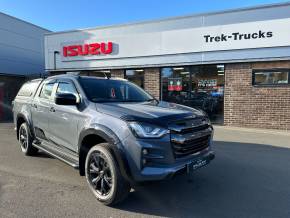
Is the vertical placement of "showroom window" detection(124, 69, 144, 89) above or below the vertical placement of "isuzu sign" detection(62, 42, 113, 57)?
below

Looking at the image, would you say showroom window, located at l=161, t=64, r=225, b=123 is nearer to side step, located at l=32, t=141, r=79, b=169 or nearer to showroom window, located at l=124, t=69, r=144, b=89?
showroom window, located at l=124, t=69, r=144, b=89

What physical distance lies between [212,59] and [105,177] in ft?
28.4

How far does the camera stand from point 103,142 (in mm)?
3871

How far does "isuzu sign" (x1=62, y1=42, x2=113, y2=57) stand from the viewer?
1289cm

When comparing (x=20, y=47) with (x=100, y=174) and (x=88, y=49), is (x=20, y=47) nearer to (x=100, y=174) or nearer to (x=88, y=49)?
(x=88, y=49)

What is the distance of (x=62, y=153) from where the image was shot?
15.3ft

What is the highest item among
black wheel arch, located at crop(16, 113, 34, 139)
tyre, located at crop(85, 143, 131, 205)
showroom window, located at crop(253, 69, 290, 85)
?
showroom window, located at crop(253, 69, 290, 85)

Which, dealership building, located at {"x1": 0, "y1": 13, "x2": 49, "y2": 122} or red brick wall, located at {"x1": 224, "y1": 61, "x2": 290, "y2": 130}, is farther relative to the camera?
dealership building, located at {"x1": 0, "y1": 13, "x2": 49, "y2": 122}

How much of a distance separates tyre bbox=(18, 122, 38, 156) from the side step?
0.66 m

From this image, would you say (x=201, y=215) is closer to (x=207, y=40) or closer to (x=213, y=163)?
(x=213, y=163)

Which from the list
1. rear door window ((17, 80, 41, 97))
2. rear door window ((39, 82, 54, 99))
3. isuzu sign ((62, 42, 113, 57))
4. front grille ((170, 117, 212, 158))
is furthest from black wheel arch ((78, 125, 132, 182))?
isuzu sign ((62, 42, 113, 57))

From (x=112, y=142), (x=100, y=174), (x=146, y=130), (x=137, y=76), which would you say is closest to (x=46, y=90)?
(x=100, y=174)

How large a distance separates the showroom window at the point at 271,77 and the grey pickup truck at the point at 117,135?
23.0ft

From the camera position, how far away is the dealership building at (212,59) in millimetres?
10109
